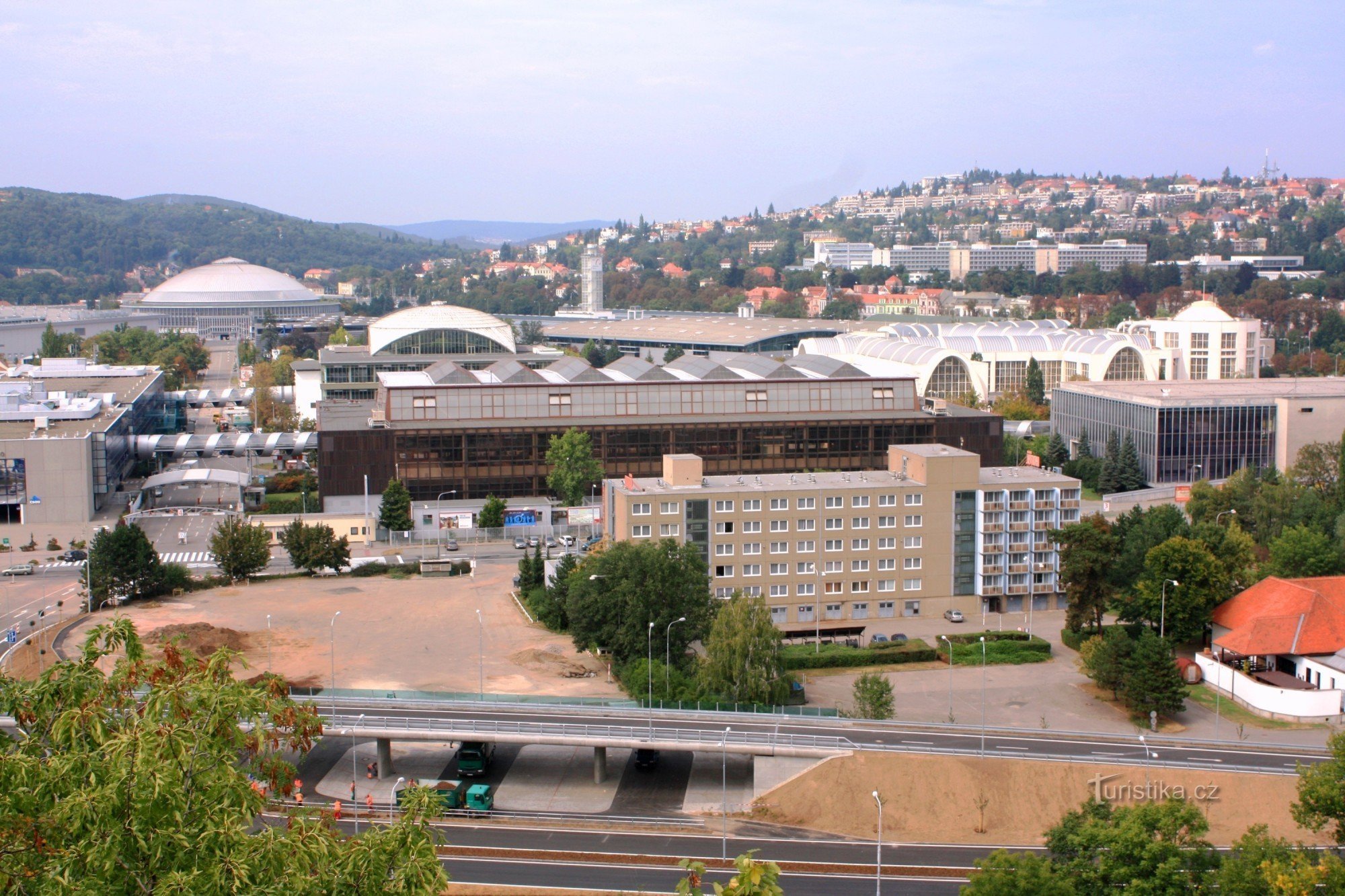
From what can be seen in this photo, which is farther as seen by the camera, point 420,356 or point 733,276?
point 733,276

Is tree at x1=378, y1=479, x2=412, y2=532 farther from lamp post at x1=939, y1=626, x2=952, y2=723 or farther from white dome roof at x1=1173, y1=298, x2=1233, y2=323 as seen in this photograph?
white dome roof at x1=1173, y1=298, x2=1233, y2=323

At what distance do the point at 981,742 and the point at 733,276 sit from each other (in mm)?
132578

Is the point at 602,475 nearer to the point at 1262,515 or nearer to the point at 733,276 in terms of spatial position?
the point at 1262,515

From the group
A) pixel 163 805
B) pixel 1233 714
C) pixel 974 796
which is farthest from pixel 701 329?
pixel 163 805

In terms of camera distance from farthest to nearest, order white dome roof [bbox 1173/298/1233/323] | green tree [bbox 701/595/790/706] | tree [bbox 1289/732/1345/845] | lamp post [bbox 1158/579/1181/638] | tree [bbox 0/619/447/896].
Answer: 1. white dome roof [bbox 1173/298/1233/323]
2. lamp post [bbox 1158/579/1181/638]
3. green tree [bbox 701/595/790/706]
4. tree [bbox 1289/732/1345/845]
5. tree [bbox 0/619/447/896]

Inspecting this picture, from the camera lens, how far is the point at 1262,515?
46.0 metres

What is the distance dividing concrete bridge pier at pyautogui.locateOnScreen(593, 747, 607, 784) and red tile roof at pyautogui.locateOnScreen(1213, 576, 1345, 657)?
1614cm

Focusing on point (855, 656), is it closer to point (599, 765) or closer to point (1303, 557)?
point (599, 765)

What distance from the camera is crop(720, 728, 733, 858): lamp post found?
25.6 metres

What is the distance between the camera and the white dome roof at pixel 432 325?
80375mm

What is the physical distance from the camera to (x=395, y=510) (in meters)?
50.4

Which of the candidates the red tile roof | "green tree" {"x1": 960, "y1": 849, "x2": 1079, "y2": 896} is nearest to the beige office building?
Answer: the red tile roof

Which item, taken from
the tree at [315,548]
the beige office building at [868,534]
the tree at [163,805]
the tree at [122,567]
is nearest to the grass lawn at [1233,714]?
the beige office building at [868,534]

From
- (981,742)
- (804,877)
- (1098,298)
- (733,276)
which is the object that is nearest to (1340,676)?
(981,742)
